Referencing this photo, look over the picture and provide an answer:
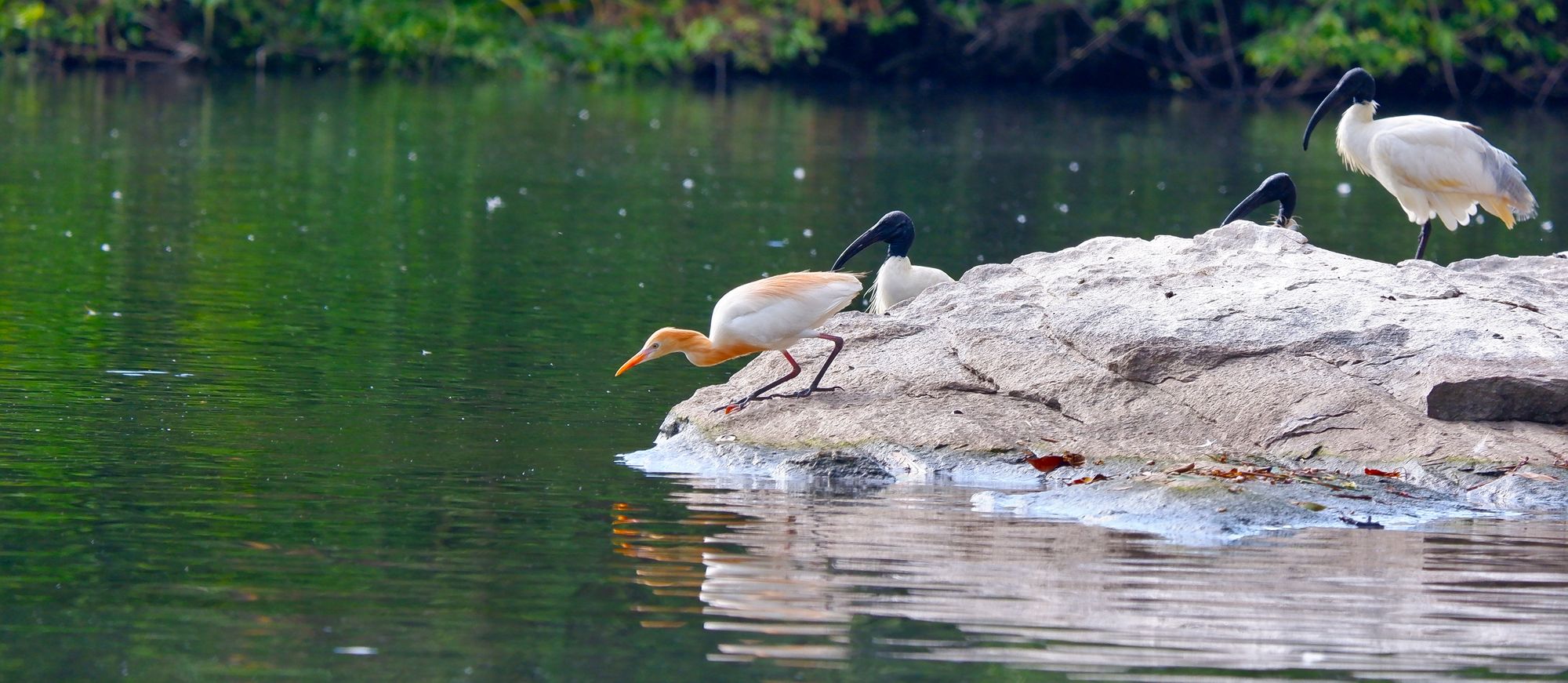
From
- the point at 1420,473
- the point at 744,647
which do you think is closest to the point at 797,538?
the point at 744,647

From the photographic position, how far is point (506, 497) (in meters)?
7.30

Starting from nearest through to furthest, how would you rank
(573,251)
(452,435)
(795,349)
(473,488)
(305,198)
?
(473,488), (452,435), (795,349), (573,251), (305,198)

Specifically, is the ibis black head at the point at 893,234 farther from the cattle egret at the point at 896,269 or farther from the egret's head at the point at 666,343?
the egret's head at the point at 666,343

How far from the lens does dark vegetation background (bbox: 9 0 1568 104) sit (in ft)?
112

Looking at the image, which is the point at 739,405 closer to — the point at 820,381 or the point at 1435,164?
the point at 820,381

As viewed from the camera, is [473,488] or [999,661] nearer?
[999,661]

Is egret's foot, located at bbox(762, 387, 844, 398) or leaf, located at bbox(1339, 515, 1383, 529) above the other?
egret's foot, located at bbox(762, 387, 844, 398)

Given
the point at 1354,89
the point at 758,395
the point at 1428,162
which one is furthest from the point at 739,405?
the point at 1354,89

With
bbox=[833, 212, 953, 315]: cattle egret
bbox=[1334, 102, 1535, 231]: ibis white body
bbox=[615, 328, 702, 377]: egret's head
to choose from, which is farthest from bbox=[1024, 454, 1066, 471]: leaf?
bbox=[1334, 102, 1535, 231]: ibis white body

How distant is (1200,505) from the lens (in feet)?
23.2

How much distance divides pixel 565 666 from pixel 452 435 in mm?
3346

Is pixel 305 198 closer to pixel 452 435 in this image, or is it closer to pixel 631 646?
pixel 452 435

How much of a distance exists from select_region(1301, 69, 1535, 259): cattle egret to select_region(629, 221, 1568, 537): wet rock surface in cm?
211

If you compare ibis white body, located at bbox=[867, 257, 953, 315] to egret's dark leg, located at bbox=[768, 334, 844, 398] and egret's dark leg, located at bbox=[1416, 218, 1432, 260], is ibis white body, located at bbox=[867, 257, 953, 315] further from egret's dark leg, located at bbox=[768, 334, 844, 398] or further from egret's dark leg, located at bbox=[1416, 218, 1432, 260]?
egret's dark leg, located at bbox=[1416, 218, 1432, 260]
